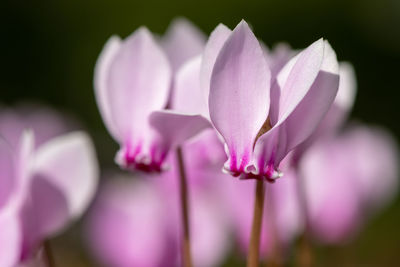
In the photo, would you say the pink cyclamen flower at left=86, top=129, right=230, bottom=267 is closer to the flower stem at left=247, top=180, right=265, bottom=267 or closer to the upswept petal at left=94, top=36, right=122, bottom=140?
the upswept petal at left=94, top=36, right=122, bottom=140

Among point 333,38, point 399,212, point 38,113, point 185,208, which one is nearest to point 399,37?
point 333,38

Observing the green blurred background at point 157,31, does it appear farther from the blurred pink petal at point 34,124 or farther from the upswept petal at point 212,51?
the upswept petal at point 212,51

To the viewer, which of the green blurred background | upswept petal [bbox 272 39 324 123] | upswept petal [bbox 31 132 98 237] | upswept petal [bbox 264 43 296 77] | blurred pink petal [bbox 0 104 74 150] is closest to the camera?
upswept petal [bbox 272 39 324 123]

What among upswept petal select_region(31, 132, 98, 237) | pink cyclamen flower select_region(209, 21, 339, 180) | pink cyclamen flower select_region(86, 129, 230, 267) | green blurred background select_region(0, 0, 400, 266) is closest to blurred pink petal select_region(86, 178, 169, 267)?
pink cyclamen flower select_region(86, 129, 230, 267)

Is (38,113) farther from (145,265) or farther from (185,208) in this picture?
(185,208)

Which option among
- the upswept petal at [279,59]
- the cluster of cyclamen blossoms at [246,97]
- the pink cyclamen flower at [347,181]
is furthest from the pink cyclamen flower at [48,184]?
the pink cyclamen flower at [347,181]

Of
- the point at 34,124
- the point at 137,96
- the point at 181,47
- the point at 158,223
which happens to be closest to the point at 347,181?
the point at 158,223

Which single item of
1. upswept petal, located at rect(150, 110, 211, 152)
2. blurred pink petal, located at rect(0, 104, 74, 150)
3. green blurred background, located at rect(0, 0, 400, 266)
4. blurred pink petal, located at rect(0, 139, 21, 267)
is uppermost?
upswept petal, located at rect(150, 110, 211, 152)
